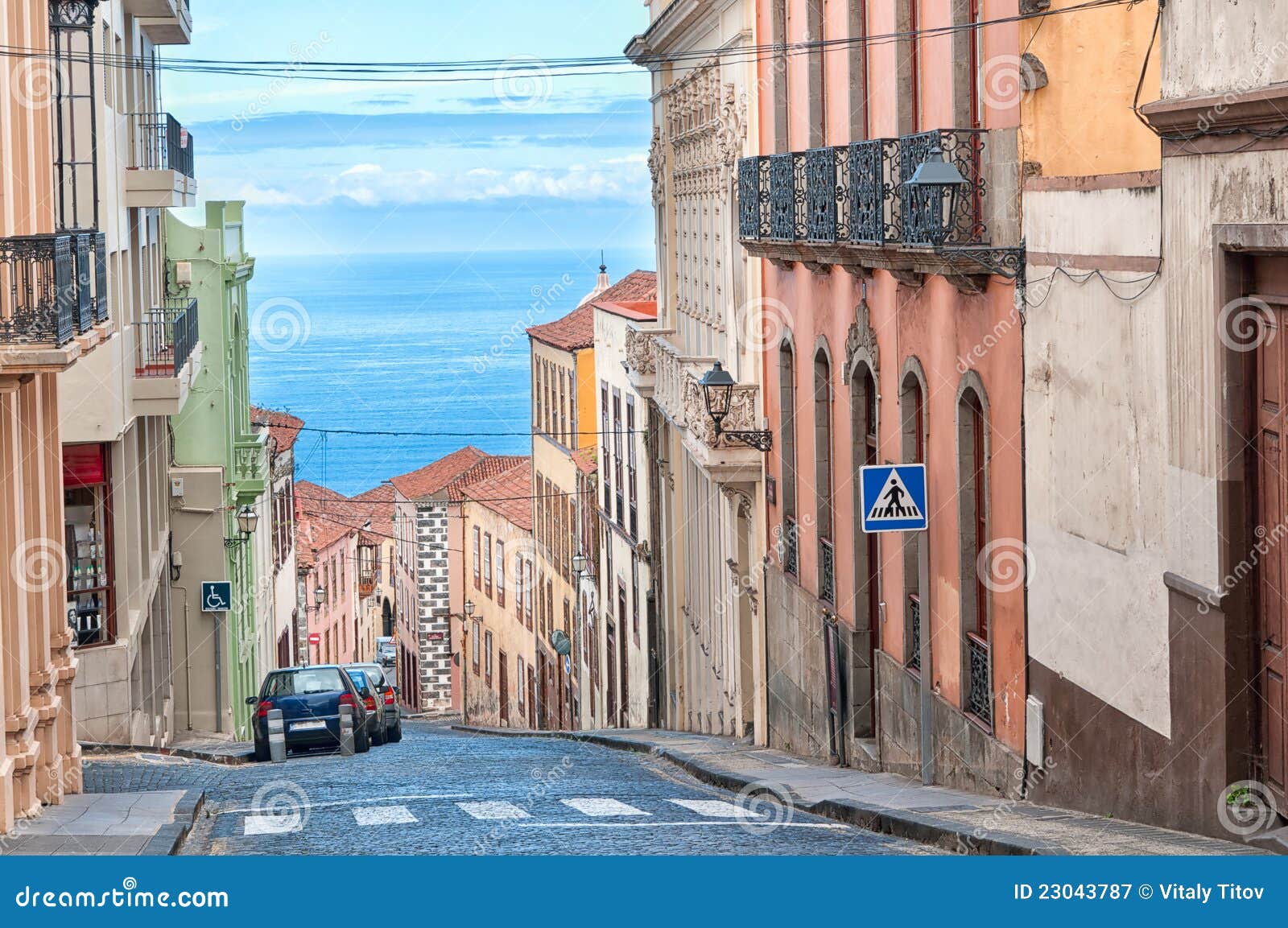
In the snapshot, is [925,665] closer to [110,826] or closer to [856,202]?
[856,202]

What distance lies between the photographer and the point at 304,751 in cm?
2588

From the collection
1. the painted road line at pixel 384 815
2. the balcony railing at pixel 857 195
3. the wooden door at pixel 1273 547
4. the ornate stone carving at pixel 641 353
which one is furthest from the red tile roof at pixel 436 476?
the wooden door at pixel 1273 547

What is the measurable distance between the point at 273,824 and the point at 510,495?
152 ft

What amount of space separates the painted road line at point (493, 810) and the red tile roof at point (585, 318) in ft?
109

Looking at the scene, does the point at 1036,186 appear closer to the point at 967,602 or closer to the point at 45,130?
the point at 967,602

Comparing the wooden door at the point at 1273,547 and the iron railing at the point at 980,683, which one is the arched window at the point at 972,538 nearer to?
the iron railing at the point at 980,683

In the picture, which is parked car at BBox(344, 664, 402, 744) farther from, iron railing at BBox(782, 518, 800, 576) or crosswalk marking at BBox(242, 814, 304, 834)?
crosswalk marking at BBox(242, 814, 304, 834)

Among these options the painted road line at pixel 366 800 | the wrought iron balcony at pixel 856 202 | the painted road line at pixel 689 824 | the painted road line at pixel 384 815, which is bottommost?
the painted road line at pixel 366 800

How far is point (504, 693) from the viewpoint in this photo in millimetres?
59562

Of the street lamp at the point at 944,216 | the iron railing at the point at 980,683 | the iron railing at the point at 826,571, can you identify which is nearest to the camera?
the street lamp at the point at 944,216

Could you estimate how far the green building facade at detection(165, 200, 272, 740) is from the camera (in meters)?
33.5

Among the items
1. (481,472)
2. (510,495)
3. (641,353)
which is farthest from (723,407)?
(481,472)

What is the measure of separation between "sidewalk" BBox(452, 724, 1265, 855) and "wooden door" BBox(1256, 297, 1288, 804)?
0.58m

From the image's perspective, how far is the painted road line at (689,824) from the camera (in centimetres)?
1259
